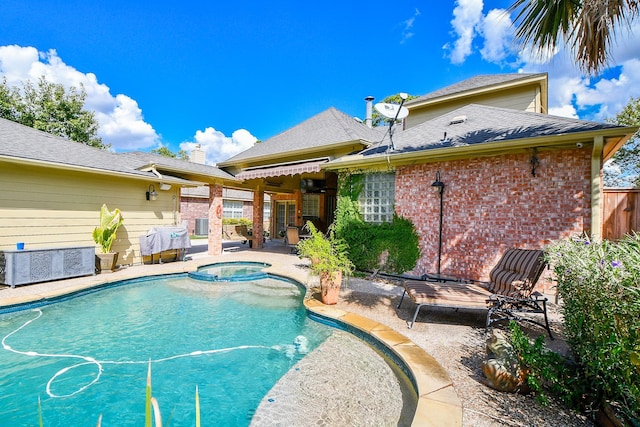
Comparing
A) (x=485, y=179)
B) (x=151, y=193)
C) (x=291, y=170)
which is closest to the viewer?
(x=485, y=179)

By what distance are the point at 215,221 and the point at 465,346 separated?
1280 cm

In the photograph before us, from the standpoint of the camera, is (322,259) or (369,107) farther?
(369,107)

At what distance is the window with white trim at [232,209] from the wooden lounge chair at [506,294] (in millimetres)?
24202

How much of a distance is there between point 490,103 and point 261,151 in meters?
12.0

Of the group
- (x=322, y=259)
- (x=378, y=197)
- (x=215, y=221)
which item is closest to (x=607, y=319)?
(x=322, y=259)

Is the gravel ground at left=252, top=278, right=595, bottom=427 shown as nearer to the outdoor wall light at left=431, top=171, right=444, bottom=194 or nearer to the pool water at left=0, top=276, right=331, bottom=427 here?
the pool water at left=0, top=276, right=331, bottom=427

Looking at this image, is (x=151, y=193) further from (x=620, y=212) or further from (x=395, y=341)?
(x=620, y=212)

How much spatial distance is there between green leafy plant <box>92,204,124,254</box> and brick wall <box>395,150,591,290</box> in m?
10.2

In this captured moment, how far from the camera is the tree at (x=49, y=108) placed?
25656 mm

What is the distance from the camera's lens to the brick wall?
759 centimetres

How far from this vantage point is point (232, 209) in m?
28.8

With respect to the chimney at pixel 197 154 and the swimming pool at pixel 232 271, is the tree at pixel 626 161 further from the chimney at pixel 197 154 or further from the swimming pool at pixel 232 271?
the chimney at pixel 197 154

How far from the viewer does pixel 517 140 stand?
772 centimetres

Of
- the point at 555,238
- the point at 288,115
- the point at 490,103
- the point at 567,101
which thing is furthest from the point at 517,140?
the point at 567,101
